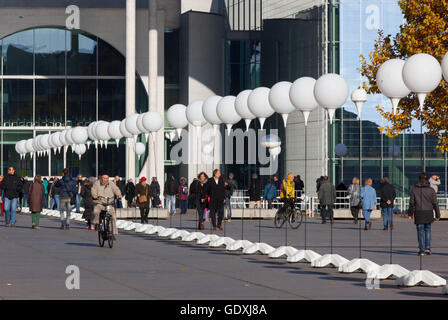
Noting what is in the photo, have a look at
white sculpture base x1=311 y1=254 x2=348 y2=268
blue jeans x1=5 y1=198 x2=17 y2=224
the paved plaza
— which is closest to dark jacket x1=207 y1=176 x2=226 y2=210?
the paved plaza

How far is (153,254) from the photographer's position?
21.1 m

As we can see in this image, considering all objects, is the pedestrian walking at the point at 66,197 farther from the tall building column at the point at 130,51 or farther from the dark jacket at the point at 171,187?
the tall building column at the point at 130,51

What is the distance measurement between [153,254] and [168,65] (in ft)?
132

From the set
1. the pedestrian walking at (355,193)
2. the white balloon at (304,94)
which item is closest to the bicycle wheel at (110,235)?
the white balloon at (304,94)

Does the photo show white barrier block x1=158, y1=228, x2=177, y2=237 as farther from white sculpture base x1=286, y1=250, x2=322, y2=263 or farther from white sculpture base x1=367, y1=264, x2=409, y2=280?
white sculpture base x1=367, y1=264, x2=409, y2=280

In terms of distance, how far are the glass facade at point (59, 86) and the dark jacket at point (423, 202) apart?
40121 millimetres

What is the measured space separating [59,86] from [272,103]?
132ft

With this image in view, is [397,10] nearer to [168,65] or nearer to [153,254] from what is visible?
[168,65]

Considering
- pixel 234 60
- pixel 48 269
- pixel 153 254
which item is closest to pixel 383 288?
pixel 48 269

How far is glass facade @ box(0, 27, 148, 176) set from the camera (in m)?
60.5

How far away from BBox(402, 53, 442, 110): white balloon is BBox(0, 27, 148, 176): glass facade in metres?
43.4

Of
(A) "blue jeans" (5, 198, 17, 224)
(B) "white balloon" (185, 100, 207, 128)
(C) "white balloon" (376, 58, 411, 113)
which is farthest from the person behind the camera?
(A) "blue jeans" (5, 198, 17, 224)

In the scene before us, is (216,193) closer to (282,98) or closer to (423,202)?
(282,98)

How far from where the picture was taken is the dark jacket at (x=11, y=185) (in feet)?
108
